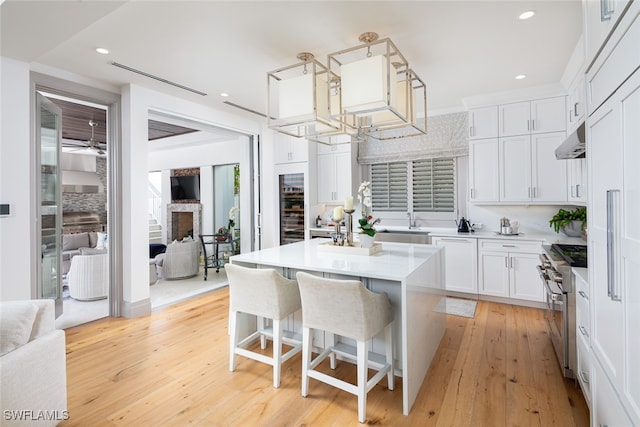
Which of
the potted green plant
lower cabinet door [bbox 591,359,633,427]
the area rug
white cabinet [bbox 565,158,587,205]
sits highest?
white cabinet [bbox 565,158,587,205]

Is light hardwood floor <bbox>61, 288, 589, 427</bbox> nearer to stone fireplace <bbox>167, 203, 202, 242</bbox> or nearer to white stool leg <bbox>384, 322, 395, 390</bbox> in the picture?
white stool leg <bbox>384, 322, 395, 390</bbox>

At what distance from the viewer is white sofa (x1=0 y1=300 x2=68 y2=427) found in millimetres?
1522

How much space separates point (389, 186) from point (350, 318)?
12.1 feet

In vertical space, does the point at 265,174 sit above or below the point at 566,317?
above

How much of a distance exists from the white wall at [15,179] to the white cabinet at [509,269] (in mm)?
4986

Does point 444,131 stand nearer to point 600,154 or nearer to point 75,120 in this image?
point 600,154

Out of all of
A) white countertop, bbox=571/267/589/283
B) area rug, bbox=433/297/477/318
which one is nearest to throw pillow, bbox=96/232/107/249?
area rug, bbox=433/297/477/318

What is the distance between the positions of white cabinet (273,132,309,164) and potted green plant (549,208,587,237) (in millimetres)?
3560

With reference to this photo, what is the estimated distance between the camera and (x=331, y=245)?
295 cm

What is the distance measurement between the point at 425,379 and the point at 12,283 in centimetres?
362

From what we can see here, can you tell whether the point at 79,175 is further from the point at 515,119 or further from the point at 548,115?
the point at 548,115

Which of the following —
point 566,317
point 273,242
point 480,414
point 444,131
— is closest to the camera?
point 480,414

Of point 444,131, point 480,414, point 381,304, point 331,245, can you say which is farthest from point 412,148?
point 480,414

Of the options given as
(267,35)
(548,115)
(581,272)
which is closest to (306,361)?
(581,272)
